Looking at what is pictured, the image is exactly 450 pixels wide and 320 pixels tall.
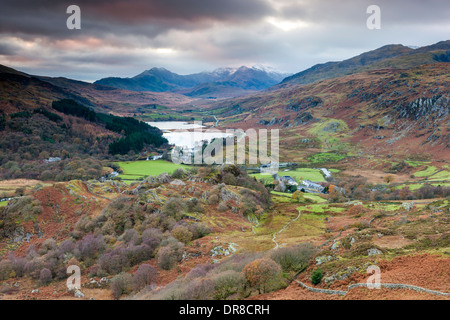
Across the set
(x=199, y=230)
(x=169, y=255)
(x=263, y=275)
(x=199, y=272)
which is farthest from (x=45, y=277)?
(x=263, y=275)

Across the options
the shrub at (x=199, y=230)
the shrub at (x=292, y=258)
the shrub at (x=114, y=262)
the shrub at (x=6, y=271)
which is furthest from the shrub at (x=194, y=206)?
the shrub at (x=6, y=271)

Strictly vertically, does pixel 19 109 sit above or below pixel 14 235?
above

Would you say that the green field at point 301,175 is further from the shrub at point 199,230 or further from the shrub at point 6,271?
the shrub at point 6,271

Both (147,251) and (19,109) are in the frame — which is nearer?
(147,251)

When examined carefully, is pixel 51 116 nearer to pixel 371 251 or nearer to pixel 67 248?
pixel 67 248

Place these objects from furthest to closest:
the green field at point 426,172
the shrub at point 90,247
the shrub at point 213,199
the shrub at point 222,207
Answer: the green field at point 426,172, the shrub at point 213,199, the shrub at point 222,207, the shrub at point 90,247
